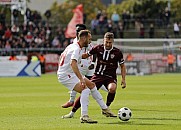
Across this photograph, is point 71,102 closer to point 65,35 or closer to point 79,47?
point 79,47

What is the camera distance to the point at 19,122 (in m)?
13.9

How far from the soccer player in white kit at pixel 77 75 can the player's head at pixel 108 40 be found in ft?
3.84

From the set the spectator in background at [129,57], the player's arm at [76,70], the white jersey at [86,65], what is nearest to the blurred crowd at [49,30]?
the spectator in background at [129,57]

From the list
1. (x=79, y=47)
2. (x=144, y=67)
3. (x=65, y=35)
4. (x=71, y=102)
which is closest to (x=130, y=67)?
(x=144, y=67)

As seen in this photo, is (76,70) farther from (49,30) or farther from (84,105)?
Answer: (49,30)

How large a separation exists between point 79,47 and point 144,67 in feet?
95.0

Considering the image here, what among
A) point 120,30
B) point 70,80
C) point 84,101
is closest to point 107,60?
point 70,80

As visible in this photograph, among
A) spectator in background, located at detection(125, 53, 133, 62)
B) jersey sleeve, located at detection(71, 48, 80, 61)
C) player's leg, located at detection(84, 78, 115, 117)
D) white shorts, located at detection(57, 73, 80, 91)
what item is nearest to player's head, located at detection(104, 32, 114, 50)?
player's leg, located at detection(84, 78, 115, 117)

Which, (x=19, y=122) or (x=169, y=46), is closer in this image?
(x=19, y=122)

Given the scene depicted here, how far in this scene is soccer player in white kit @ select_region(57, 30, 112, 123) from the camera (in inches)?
533

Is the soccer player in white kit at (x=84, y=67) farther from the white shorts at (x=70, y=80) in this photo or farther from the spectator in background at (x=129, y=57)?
the spectator in background at (x=129, y=57)

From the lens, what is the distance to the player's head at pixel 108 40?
15.4 m

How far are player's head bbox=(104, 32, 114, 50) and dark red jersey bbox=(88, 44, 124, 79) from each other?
7.8 inches

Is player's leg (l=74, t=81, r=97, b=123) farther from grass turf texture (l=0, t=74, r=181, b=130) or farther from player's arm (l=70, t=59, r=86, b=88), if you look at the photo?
player's arm (l=70, t=59, r=86, b=88)
